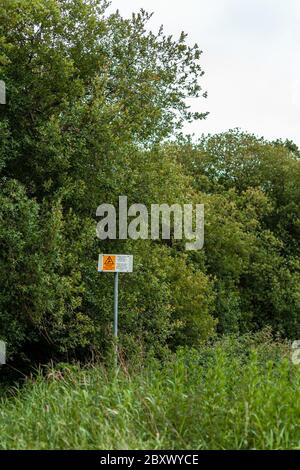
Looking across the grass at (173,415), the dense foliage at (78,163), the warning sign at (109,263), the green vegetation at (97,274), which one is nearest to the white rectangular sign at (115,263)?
the warning sign at (109,263)

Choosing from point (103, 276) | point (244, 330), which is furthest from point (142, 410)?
point (244, 330)

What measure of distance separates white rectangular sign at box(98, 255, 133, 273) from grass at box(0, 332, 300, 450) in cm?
383

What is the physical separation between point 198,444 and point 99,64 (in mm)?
11698

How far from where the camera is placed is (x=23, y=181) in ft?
50.1

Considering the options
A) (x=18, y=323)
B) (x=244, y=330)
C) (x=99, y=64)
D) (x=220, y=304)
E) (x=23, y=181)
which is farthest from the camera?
(x=244, y=330)

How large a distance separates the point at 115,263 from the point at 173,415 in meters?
5.24

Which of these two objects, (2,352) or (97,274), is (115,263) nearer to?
(2,352)

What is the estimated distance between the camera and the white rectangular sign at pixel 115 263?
11.6 m

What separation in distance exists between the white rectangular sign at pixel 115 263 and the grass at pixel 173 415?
3826mm

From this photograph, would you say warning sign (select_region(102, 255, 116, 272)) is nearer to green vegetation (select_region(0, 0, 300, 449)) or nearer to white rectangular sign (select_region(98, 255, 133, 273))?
white rectangular sign (select_region(98, 255, 133, 273))

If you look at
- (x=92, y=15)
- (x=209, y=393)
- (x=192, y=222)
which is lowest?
(x=209, y=393)

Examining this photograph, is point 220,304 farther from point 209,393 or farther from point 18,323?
point 209,393

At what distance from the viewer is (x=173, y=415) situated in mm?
6559
